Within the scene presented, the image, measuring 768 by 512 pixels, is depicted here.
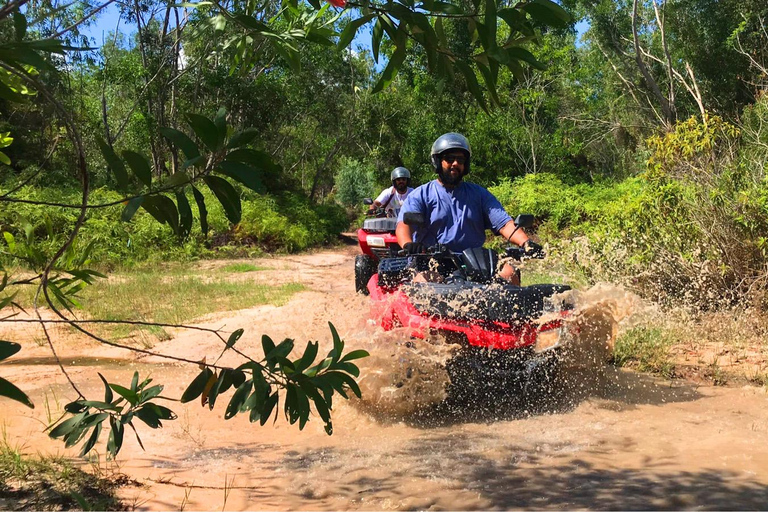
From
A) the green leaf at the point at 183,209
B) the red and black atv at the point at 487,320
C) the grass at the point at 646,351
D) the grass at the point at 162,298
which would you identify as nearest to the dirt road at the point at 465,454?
the grass at the point at 646,351

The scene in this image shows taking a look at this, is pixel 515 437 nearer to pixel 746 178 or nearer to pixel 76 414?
pixel 76 414

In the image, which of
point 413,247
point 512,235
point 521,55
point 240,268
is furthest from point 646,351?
point 240,268

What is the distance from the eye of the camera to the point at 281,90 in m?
22.4

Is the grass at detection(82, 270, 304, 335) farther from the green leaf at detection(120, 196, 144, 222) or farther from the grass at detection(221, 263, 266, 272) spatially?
the green leaf at detection(120, 196, 144, 222)

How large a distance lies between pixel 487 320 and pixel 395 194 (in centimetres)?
687

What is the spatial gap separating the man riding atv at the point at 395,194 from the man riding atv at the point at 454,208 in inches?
206

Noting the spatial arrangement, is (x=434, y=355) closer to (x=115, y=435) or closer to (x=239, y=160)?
(x=115, y=435)

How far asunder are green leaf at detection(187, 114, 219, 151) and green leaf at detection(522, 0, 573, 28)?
39.1 inches

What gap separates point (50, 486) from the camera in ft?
11.1

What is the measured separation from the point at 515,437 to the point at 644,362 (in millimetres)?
2371

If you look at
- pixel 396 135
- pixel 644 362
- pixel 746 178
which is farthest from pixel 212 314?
pixel 396 135

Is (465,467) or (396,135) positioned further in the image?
(396,135)

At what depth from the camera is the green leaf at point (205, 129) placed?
6.51 feet

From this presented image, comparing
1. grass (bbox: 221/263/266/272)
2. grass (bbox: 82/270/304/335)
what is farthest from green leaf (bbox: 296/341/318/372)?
grass (bbox: 221/263/266/272)
